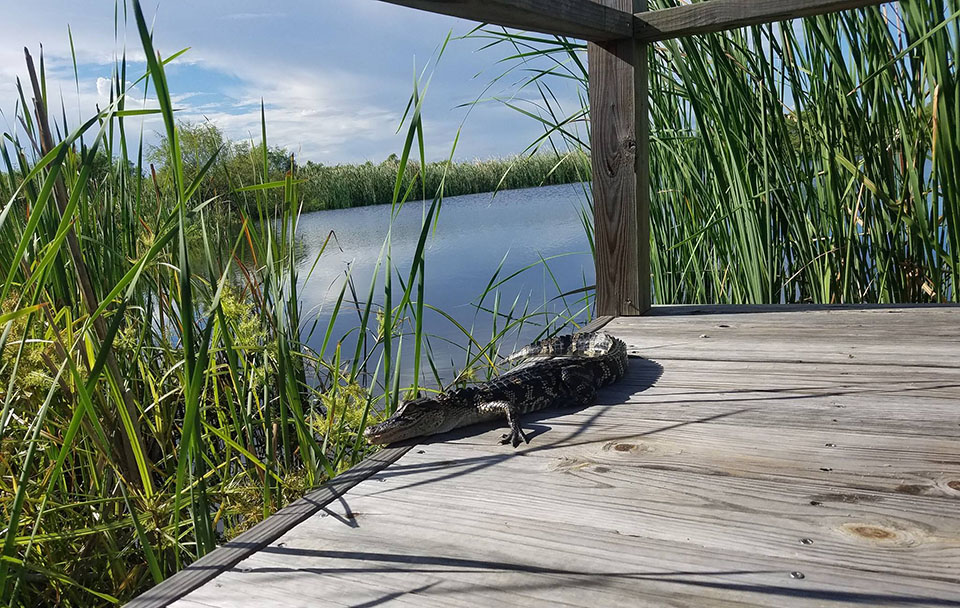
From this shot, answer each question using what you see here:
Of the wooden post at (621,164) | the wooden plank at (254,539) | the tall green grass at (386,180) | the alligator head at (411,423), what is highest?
the tall green grass at (386,180)

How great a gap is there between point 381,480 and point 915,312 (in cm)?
235

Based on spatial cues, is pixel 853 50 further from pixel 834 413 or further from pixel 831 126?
pixel 834 413

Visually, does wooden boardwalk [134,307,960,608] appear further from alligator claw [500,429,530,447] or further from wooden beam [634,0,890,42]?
wooden beam [634,0,890,42]

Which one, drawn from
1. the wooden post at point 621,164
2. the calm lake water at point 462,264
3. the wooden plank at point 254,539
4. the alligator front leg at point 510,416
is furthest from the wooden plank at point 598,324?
the wooden plank at point 254,539

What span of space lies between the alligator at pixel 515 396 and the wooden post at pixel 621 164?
731mm

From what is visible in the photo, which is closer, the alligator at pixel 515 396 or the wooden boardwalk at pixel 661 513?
the wooden boardwalk at pixel 661 513

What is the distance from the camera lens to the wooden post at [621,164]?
2926 millimetres

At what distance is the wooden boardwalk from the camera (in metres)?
1.13

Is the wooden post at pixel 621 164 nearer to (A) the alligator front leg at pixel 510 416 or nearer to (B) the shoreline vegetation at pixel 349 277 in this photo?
(B) the shoreline vegetation at pixel 349 277

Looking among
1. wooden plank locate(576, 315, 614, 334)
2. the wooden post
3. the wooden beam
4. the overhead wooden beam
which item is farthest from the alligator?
the wooden beam

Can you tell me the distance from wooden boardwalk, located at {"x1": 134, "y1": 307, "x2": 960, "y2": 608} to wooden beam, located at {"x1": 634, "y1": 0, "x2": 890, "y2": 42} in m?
1.31

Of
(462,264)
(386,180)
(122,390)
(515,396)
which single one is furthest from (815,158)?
(386,180)

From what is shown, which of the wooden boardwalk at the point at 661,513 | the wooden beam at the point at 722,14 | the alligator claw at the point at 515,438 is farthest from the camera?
the wooden beam at the point at 722,14

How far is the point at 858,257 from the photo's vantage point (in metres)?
3.46
